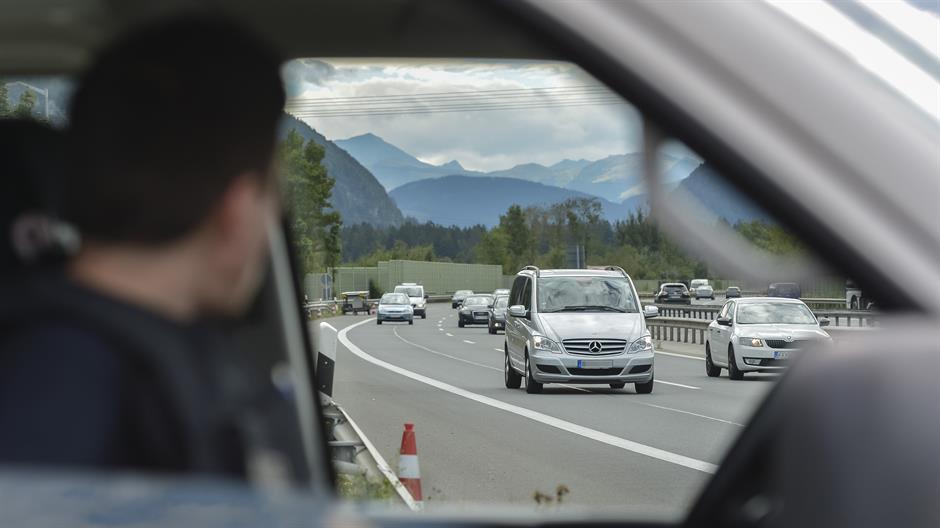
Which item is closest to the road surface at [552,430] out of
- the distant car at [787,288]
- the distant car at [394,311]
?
the distant car at [787,288]

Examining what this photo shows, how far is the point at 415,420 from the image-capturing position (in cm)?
1756

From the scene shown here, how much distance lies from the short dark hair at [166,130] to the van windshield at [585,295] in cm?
1959

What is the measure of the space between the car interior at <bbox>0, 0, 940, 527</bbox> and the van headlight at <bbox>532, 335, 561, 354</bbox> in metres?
18.5

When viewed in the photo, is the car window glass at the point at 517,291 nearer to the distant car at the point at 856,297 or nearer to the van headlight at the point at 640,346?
the van headlight at the point at 640,346

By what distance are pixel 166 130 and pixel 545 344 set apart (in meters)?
19.0

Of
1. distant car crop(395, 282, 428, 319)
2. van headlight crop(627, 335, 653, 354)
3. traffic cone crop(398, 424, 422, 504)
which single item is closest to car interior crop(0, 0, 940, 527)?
traffic cone crop(398, 424, 422, 504)

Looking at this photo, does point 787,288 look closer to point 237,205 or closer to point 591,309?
point 237,205


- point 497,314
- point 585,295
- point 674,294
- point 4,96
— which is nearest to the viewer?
point 4,96

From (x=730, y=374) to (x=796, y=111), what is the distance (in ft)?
79.1

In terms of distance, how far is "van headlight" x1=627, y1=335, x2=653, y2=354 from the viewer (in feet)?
65.3

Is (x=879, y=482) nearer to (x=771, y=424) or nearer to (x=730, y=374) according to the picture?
(x=771, y=424)

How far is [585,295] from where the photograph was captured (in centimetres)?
2088

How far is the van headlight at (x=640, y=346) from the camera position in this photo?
784 inches

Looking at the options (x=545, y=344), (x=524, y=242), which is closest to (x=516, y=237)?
(x=524, y=242)
